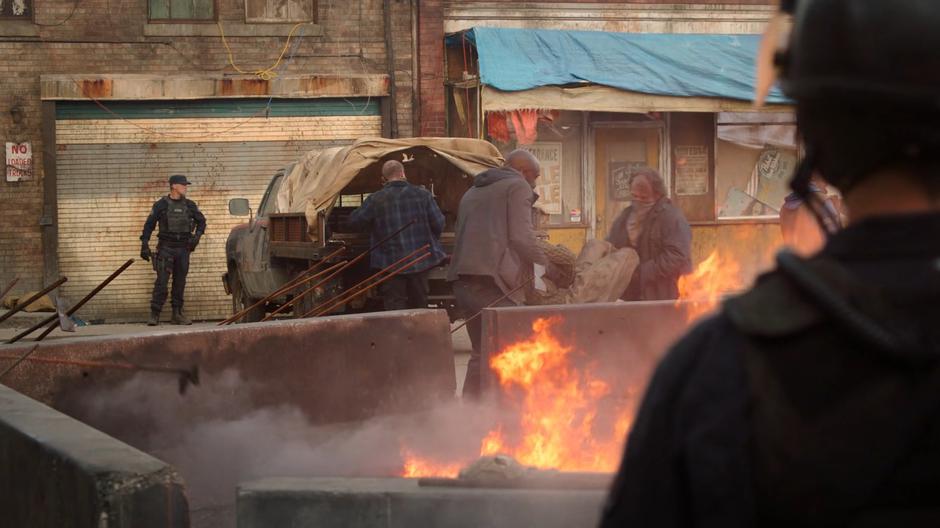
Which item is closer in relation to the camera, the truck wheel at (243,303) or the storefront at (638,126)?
the truck wheel at (243,303)

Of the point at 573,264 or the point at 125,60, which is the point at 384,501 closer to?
the point at 573,264

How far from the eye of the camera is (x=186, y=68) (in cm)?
1998

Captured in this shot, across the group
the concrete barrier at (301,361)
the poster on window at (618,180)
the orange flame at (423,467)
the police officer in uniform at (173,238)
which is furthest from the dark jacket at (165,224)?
the orange flame at (423,467)

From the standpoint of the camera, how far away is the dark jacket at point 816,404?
4.50ft

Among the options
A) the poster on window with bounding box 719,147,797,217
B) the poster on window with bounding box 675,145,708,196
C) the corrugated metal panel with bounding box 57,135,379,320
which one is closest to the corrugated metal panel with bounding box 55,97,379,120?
the corrugated metal panel with bounding box 57,135,379,320

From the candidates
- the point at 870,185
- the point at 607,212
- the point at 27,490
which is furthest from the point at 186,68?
the point at 870,185

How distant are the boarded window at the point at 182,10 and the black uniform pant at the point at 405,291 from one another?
976 centimetres

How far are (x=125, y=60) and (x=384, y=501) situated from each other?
57.0ft

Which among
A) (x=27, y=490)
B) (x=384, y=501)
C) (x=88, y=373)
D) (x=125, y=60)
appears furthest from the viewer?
(x=125, y=60)

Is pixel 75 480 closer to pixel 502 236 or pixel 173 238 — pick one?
pixel 502 236

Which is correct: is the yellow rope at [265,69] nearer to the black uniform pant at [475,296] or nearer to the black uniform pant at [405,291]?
the black uniform pant at [405,291]

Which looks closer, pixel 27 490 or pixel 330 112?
pixel 27 490

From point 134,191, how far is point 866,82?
63.7ft

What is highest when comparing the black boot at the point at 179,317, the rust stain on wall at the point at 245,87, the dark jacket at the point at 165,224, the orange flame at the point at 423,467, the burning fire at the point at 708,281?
the rust stain on wall at the point at 245,87
